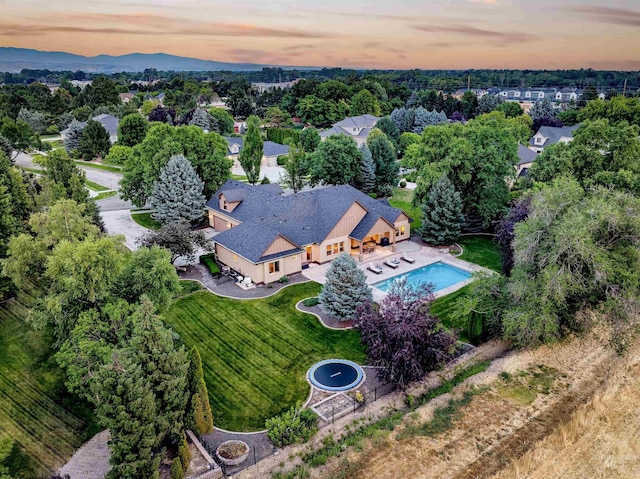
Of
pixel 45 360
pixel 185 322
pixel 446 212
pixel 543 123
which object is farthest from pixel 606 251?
pixel 543 123

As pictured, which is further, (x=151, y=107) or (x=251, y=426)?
(x=151, y=107)

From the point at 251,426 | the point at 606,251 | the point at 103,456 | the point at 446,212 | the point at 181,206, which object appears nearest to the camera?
the point at 103,456

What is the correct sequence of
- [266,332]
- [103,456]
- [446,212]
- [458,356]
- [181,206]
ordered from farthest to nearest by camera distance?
[181,206] < [446,212] < [266,332] < [458,356] < [103,456]

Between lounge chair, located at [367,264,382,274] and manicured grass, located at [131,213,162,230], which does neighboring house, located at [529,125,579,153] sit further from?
manicured grass, located at [131,213,162,230]

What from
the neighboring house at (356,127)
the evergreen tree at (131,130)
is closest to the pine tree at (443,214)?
the evergreen tree at (131,130)

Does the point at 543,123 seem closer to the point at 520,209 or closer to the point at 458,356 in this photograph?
the point at 520,209

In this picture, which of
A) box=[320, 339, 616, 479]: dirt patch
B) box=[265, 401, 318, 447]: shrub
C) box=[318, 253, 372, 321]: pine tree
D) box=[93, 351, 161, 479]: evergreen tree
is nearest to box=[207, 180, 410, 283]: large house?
box=[318, 253, 372, 321]: pine tree

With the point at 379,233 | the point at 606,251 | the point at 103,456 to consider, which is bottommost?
the point at 103,456

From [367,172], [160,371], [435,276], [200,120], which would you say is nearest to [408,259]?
[435,276]

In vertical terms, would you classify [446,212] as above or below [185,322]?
above
